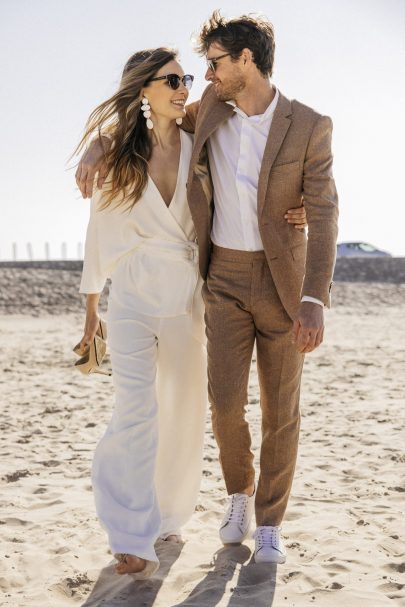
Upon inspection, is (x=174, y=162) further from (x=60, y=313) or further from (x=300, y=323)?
(x=60, y=313)

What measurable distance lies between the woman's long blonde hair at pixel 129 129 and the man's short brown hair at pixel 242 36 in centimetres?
23

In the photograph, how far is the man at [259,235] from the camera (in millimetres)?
3729

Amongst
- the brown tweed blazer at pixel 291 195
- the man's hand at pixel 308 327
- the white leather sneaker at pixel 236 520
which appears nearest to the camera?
the man's hand at pixel 308 327

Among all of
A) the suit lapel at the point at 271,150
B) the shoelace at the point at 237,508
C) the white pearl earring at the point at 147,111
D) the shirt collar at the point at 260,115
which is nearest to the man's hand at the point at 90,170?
the white pearl earring at the point at 147,111

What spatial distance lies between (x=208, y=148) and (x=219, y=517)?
2044 millimetres

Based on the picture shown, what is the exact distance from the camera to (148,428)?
3717 mm

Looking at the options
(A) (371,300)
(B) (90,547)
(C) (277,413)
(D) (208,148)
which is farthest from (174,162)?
(A) (371,300)

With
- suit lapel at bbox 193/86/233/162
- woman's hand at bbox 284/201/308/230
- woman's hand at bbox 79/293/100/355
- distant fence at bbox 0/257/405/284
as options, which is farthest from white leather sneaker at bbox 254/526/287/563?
distant fence at bbox 0/257/405/284

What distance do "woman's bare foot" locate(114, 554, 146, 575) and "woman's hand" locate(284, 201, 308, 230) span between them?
5.15 ft

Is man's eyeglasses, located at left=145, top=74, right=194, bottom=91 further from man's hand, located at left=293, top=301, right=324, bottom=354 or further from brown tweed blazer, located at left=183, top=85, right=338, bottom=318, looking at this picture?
man's hand, located at left=293, top=301, right=324, bottom=354

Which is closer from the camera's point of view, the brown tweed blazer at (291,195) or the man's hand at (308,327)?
the man's hand at (308,327)

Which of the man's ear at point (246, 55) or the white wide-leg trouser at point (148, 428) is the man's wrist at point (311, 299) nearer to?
the white wide-leg trouser at point (148, 428)

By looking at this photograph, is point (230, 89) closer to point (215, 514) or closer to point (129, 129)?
point (129, 129)

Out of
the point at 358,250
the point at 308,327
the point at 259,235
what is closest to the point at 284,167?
the point at 259,235
